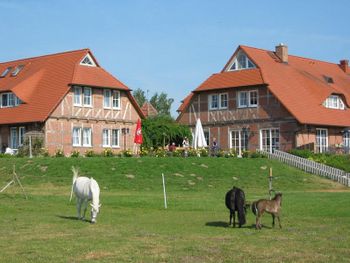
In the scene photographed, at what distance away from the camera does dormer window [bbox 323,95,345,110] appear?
6104 cm

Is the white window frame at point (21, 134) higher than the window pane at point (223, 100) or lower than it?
lower

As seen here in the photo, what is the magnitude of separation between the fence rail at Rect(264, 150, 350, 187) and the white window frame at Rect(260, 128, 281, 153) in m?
7.59

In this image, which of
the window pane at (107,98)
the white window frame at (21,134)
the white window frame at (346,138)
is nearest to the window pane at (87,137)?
the window pane at (107,98)

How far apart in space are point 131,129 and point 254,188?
25303mm

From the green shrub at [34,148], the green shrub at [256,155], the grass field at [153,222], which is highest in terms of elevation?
the green shrub at [34,148]

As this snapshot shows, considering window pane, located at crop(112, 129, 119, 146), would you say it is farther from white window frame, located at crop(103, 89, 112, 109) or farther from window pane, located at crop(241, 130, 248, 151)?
window pane, located at crop(241, 130, 248, 151)

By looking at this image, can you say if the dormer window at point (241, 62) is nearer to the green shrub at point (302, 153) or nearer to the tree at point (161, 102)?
the green shrub at point (302, 153)

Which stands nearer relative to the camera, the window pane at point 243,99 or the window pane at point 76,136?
the window pane at point 76,136

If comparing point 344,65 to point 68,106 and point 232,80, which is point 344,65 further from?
point 68,106

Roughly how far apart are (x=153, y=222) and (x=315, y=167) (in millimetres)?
28515

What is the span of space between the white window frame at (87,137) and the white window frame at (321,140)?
19.1m

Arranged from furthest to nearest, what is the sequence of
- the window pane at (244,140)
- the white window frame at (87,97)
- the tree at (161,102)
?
the tree at (161,102) → the window pane at (244,140) → the white window frame at (87,97)

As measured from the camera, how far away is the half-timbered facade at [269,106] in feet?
189

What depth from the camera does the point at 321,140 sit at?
193 ft
